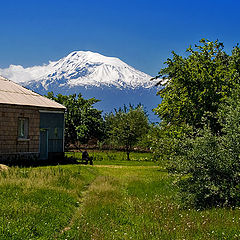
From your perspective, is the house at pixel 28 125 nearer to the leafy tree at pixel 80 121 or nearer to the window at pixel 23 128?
the window at pixel 23 128

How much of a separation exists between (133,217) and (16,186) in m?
5.63

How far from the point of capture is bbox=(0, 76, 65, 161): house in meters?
25.1

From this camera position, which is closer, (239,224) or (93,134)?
(239,224)

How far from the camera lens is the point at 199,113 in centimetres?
1797

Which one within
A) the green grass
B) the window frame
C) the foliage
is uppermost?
the window frame

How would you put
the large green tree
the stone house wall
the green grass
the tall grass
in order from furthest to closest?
the green grass < the stone house wall < the large green tree < the tall grass

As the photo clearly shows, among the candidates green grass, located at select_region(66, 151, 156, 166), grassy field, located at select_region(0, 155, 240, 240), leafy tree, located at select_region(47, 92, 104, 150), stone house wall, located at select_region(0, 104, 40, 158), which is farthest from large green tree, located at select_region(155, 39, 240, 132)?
leafy tree, located at select_region(47, 92, 104, 150)

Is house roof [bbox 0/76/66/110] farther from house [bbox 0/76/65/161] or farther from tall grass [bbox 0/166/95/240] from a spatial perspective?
tall grass [bbox 0/166/95/240]

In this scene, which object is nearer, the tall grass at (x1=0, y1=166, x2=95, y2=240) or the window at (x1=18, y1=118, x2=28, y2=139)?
the tall grass at (x1=0, y1=166, x2=95, y2=240)

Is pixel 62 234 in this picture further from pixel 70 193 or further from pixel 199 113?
pixel 199 113

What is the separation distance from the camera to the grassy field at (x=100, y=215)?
27.4 feet

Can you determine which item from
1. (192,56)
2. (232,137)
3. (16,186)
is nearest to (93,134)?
(192,56)

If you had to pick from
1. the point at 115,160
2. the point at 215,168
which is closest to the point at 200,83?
the point at 215,168

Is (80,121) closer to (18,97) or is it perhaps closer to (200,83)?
(18,97)
